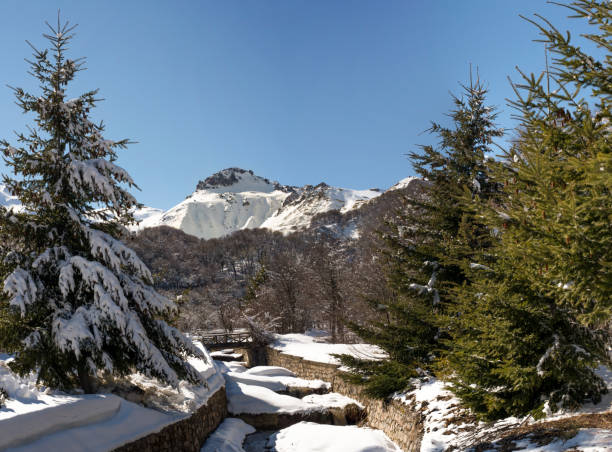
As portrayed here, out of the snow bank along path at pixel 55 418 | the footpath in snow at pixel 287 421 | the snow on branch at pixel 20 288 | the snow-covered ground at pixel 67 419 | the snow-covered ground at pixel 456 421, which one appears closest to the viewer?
the snow-covered ground at pixel 456 421

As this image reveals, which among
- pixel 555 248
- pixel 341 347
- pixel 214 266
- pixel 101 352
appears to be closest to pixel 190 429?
pixel 101 352

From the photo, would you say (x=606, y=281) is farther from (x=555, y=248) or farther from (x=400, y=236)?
(x=400, y=236)

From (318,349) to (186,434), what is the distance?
13444mm

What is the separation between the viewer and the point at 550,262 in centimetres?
345

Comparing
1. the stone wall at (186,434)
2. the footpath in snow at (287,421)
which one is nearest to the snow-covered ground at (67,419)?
Result: the stone wall at (186,434)

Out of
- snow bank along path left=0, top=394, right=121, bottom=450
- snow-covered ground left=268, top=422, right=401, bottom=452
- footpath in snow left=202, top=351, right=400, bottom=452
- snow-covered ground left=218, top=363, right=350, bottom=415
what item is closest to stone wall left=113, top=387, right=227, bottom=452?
footpath in snow left=202, top=351, right=400, bottom=452

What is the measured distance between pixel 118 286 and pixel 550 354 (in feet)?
23.9

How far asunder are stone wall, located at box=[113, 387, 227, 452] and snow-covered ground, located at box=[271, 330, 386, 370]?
4.80m

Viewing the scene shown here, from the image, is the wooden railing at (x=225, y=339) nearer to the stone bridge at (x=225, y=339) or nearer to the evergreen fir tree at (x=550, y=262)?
the stone bridge at (x=225, y=339)

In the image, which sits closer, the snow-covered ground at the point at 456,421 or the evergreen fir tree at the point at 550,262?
the evergreen fir tree at the point at 550,262

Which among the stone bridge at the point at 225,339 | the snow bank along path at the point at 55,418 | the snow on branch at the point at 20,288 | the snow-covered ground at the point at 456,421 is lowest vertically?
the stone bridge at the point at 225,339

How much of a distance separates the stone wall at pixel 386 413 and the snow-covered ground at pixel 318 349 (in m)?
0.49

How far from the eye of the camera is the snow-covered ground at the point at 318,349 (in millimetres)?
15732

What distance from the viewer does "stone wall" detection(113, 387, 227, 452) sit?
22.5 ft
